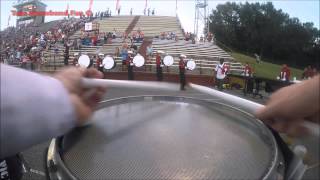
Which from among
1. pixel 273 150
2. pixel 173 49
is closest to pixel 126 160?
pixel 273 150

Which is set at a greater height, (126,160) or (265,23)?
(265,23)

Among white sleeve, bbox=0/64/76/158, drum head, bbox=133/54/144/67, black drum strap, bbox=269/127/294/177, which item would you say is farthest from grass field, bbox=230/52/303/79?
white sleeve, bbox=0/64/76/158

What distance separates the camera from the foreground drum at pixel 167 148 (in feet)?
4.43

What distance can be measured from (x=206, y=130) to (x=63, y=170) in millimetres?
557

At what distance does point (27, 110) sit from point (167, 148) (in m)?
0.89

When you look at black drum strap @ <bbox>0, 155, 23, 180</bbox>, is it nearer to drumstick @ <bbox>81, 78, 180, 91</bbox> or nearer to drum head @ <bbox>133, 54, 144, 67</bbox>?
drumstick @ <bbox>81, 78, 180, 91</bbox>

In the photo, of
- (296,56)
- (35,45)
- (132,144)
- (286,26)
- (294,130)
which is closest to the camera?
(294,130)

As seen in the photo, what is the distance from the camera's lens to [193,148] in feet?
4.76

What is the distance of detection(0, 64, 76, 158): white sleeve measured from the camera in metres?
0.61

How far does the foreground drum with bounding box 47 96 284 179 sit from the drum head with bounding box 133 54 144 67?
19543 millimetres

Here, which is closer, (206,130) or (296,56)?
(206,130)

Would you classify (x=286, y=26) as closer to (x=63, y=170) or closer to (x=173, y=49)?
(x=173, y=49)

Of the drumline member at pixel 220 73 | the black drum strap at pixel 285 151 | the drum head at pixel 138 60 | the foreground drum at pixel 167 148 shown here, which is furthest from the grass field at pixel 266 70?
the black drum strap at pixel 285 151

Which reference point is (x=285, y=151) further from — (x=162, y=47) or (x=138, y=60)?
(x=162, y=47)
